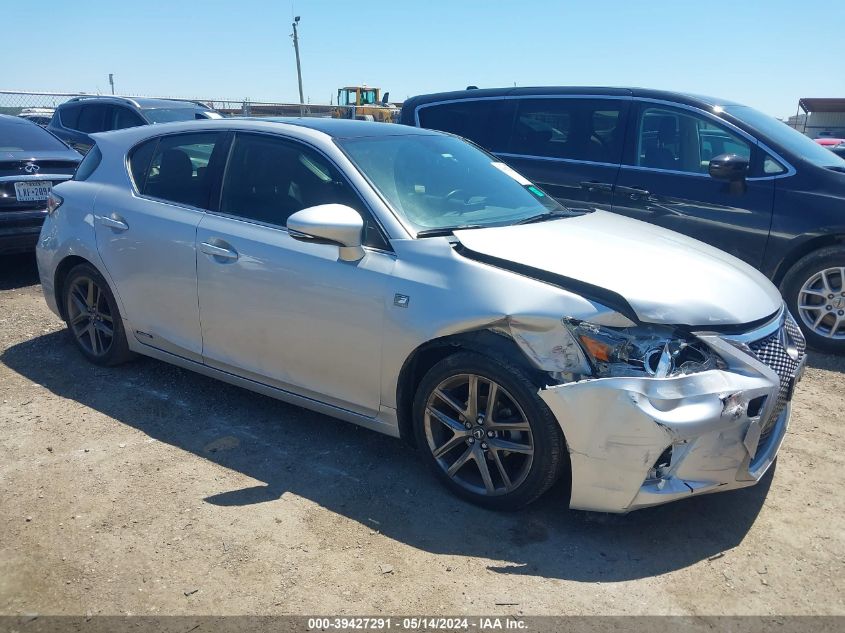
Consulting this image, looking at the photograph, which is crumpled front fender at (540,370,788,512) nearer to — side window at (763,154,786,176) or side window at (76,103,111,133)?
side window at (763,154,786,176)

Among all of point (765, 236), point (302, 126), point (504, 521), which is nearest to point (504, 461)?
point (504, 521)

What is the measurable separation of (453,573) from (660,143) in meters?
4.58

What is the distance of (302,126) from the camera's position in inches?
162

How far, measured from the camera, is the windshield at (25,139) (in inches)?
287

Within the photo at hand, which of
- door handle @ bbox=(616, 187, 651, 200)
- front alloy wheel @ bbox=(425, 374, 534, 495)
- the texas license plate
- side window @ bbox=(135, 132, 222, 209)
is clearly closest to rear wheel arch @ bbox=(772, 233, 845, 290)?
door handle @ bbox=(616, 187, 651, 200)

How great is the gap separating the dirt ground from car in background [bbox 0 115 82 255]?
317 centimetres

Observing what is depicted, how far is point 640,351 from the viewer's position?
295cm

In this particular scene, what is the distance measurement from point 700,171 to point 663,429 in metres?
3.87

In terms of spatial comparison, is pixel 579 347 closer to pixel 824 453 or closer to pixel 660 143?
pixel 824 453

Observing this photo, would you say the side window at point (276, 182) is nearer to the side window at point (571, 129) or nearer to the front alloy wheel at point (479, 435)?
the front alloy wheel at point (479, 435)

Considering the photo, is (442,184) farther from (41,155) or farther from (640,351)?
(41,155)

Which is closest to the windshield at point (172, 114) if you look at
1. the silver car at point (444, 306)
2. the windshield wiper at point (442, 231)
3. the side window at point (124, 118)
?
the side window at point (124, 118)

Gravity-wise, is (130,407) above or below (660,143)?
below

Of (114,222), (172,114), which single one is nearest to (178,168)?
(114,222)
